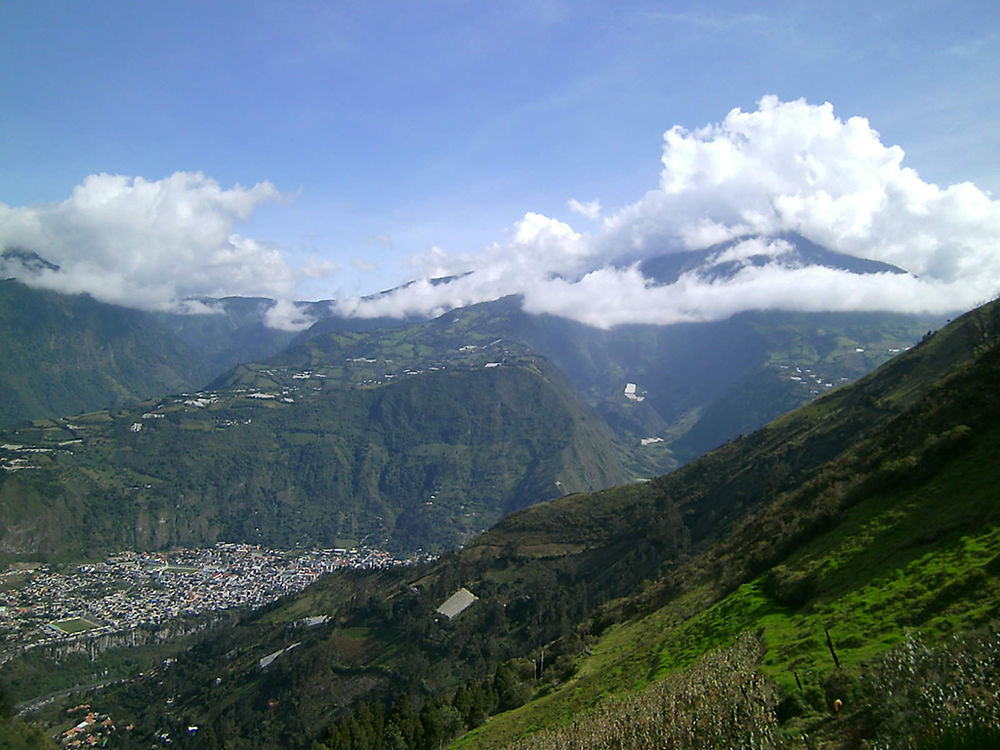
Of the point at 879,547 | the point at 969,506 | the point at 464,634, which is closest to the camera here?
the point at 969,506

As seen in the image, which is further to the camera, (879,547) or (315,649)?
(315,649)

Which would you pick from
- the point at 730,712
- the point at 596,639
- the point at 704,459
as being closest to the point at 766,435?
the point at 704,459

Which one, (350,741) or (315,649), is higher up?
(350,741)

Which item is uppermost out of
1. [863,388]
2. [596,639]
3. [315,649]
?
[863,388]

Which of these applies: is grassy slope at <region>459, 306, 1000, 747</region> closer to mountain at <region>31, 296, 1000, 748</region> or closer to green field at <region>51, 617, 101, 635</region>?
mountain at <region>31, 296, 1000, 748</region>

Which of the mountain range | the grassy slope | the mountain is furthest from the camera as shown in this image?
the grassy slope

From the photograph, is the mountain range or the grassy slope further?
the grassy slope

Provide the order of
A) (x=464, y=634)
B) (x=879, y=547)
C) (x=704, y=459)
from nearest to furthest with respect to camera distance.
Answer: (x=879, y=547), (x=464, y=634), (x=704, y=459)

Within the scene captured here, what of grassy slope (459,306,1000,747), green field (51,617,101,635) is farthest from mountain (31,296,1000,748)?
green field (51,617,101,635)

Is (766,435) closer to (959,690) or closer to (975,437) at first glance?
(975,437)
